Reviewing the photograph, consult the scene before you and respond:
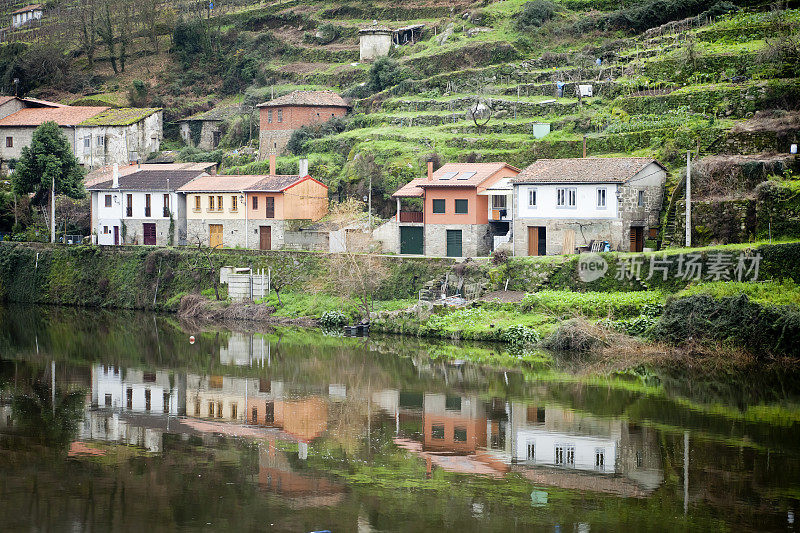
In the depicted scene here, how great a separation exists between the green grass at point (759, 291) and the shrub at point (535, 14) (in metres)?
41.0

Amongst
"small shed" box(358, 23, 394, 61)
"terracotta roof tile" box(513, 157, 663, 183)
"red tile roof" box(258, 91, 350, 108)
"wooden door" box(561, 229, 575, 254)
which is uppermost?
"small shed" box(358, 23, 394, 61)

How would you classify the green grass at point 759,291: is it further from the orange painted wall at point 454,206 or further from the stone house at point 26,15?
the stone house at point 26,15

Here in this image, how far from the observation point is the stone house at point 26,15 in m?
123

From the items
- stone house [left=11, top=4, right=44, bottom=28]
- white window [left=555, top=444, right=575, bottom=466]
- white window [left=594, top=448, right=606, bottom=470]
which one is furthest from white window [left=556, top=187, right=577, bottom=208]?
stone house [left=11, top=4, right=44, bottom=28]

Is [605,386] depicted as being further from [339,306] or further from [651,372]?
[339,306]

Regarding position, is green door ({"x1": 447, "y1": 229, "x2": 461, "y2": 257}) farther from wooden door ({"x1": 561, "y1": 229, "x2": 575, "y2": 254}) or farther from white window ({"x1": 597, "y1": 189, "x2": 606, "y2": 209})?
white window ({"x1": 597, "y1": 189, "x2": 606, "y2": 209})

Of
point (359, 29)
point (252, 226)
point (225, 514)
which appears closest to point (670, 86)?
point (252, 226)

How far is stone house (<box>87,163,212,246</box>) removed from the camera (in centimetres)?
6469

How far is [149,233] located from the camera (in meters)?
65.8

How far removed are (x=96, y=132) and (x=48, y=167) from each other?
1531cm

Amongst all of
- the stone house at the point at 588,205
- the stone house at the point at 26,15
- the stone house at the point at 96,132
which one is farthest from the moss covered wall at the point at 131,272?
the stone house at the point at 26,15

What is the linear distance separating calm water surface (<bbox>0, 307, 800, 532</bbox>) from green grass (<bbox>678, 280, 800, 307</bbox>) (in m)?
4.52

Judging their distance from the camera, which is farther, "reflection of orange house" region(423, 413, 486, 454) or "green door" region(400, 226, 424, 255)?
"green door" region(400, 226, 424, 255)

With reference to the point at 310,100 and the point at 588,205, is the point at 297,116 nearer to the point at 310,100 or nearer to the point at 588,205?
the point at 310,100
